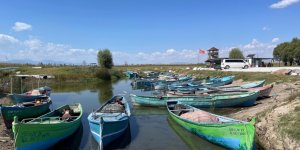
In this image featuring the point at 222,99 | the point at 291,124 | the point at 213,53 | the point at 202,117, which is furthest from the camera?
the point at 213,53

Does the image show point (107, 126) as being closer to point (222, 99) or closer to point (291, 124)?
point (291, 124)

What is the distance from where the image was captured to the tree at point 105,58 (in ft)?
279

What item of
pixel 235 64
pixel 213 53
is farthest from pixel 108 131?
pixel 213 53

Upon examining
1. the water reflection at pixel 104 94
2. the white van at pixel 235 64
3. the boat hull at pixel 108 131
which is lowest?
the water reflection at pixel 104 94

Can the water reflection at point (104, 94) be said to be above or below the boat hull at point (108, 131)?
below

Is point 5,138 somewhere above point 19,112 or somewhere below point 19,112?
below

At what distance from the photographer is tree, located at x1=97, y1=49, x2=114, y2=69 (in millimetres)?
84938

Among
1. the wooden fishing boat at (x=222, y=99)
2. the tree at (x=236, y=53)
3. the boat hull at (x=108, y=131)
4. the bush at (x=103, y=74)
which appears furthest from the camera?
the tree at (x=236, y=53)

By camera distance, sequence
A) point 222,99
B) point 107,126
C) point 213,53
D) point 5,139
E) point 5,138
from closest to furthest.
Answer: point 107,126
point 5,139
point 5,138
point 222,99
point 213,53

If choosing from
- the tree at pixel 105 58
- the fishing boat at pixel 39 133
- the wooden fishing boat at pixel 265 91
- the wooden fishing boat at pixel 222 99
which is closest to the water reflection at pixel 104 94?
the wooden fishing boat at pixel 222 99

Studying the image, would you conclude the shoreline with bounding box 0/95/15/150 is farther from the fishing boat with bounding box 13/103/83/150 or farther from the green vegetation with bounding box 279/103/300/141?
the green vegetation with bounding box 279/103/300/141

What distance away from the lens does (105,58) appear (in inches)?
3351

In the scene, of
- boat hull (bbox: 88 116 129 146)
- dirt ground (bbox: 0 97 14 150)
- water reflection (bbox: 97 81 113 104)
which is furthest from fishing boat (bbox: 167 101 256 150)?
water reflection (bbox: 97 81 113 104)

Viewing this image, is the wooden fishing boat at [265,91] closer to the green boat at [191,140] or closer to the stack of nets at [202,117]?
the green boat at [191,140]
